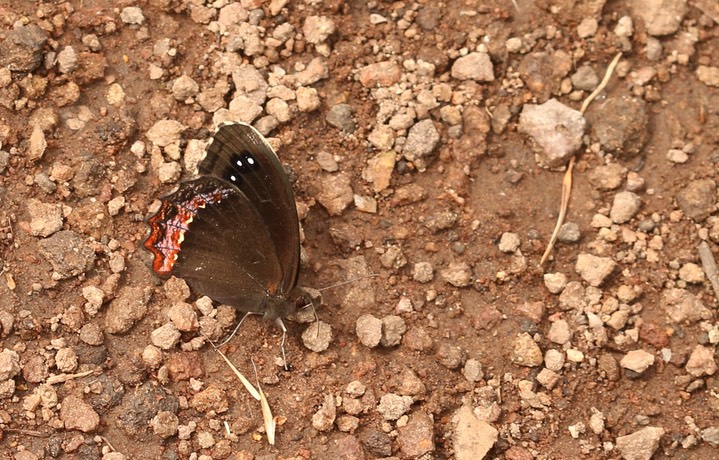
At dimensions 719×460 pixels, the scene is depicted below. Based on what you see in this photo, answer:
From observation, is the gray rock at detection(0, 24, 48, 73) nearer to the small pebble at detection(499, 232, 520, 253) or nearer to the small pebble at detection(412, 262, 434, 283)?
the small pebble at detection(412, 262, 434, 283)

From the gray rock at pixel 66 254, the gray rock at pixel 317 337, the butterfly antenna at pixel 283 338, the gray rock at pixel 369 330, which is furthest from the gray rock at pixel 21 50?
the gray rock at pixel 369 330

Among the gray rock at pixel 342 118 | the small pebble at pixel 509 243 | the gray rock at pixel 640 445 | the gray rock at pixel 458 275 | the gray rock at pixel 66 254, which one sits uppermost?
the gray rock at pixel 342 118

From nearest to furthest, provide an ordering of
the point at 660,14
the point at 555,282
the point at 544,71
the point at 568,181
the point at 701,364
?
the point at 701,364 → the point at 555,282 → the point at 568,181 → the point at 544,71 → the point at 660,14

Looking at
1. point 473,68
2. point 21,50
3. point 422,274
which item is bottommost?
point 422,274

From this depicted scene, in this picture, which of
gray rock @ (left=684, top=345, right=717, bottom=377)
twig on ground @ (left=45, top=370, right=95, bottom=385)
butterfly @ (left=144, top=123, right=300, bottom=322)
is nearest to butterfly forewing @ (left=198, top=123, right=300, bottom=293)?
butterfly @ (left=144, top=123, right=300, bottom=322)

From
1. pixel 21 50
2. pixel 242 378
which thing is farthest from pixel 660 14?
pixel 21 50

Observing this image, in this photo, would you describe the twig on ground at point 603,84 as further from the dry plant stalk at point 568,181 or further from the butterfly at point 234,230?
the butterfly at point 234,230

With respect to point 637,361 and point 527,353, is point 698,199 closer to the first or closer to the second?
point 637,361

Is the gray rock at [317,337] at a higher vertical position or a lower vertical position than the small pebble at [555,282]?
lower

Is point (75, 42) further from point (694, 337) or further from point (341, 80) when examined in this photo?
point (694, 337)
